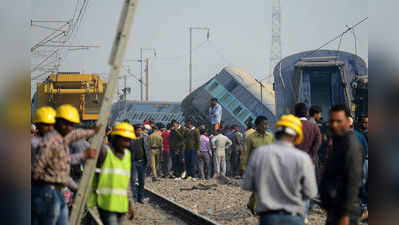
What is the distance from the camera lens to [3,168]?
14.9ft

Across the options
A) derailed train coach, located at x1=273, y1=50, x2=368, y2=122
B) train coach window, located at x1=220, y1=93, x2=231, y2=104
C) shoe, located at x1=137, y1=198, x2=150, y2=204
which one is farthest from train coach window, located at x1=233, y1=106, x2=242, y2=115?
shoe, located at x1=137, y1=198, x2=150, y2=204

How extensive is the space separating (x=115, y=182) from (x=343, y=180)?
2373mm

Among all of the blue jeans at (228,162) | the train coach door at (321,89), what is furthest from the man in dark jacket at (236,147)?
the train coach door at (321,89)

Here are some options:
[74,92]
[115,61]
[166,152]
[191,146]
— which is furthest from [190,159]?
[115,61]

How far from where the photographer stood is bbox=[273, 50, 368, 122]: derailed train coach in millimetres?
17719

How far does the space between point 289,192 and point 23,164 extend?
7.81ft

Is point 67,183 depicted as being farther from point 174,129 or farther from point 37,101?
point 37,101

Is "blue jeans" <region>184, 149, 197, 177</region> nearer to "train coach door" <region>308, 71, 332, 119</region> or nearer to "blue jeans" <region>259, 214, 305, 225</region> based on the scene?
"train coach door" <region>308, 71, 332, 119</region>

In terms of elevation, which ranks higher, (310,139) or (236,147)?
(310,139)

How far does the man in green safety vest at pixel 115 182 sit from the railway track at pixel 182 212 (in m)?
4.01

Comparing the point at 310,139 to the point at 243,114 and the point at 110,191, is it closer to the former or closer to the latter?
the point at 110,191

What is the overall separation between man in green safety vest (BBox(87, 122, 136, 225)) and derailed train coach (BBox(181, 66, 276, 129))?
21.9m

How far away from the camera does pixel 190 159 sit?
18938 millimetres

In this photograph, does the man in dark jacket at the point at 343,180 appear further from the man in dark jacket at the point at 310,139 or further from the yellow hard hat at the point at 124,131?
the man in dark jacket at the point at 310,139
